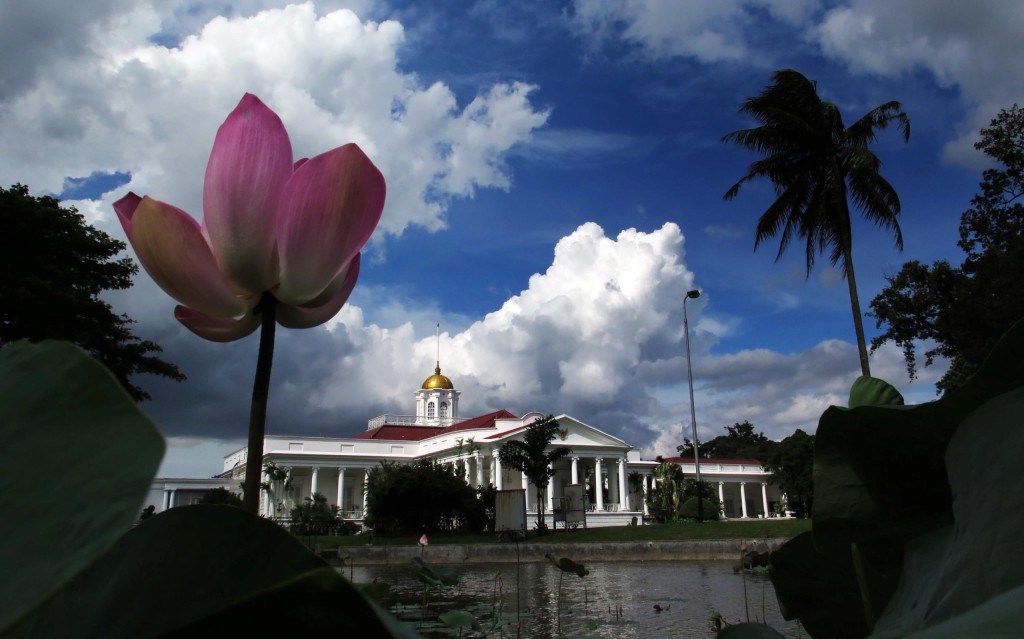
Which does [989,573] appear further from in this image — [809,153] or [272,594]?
[809,153]

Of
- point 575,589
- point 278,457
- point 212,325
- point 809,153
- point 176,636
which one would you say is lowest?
point 575,589

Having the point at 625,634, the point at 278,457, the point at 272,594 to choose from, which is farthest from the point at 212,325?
the point at 278,457

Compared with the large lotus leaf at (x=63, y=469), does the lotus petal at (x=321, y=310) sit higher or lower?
higher

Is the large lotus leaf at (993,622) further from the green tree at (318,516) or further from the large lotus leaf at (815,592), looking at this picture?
the green tree at (318,516)

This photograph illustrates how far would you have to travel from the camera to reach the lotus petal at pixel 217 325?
62cm

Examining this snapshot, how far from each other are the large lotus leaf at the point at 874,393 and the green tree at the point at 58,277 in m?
13.8

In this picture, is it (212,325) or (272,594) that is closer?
(272,594)

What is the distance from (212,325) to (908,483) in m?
0.57

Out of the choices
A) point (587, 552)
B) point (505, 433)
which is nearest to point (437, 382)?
point (505, 433)

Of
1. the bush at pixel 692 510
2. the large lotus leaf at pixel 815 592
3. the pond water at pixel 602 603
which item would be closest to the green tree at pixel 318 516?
the bush at pixel 692 510

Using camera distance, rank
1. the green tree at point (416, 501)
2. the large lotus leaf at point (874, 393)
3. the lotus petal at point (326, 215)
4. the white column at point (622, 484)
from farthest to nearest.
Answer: the white column at point (622, 484) → the green tree at point (416, 501) → the large lotus leaf at point (874, 393) → the lotus petal at point (326, 215)

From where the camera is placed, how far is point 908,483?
0.46 meters

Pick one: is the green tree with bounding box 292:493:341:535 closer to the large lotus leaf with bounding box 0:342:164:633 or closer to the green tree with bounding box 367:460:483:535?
the green tree with bounding box 367:460:483:535

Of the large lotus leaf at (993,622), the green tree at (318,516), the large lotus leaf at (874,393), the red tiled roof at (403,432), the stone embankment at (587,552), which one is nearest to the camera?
the large lotus leaf at (993,622)
